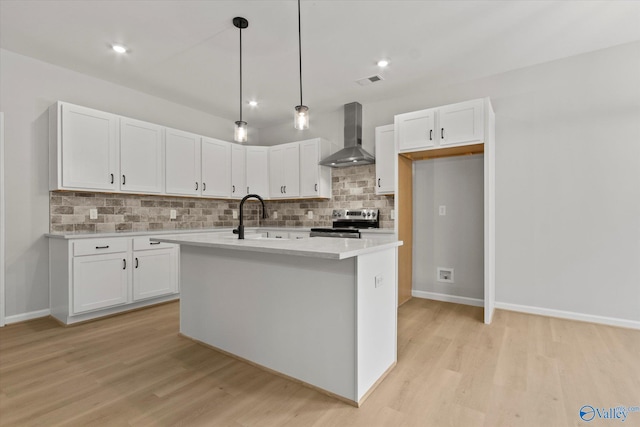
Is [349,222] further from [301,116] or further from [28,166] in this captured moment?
[28,166]

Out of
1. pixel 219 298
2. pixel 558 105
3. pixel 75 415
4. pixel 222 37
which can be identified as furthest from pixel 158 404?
pixel 558 105

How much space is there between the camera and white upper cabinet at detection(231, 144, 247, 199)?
Result: 16.5 feet

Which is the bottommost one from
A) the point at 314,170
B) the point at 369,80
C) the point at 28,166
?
the point at 28,166

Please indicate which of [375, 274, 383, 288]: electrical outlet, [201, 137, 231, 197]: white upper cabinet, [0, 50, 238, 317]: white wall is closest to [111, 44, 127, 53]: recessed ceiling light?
[0, 50, 238, 317]: white wall

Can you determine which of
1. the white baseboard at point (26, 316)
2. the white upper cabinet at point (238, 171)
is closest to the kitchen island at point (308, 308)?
the white baseboard at point (26, 316)

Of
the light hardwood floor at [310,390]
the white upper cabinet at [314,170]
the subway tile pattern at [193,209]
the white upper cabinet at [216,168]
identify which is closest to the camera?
the light hardwood floor at [310,390]

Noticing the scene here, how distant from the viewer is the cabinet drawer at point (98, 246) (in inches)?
123

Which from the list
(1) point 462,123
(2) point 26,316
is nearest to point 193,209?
(2) point 26,316

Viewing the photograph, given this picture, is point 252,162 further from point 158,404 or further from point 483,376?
point 483,376

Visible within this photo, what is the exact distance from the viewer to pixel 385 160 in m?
4.09

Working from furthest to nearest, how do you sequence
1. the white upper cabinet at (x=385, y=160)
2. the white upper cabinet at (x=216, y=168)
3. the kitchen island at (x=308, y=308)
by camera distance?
the white upper cabinet at (x=216, y=168) < the white upper cabinet at (x=385, y=160) < the kitchen island at (x=308, y=308)

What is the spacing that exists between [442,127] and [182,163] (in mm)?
3389

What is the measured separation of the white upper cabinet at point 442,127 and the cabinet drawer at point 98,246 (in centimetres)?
335

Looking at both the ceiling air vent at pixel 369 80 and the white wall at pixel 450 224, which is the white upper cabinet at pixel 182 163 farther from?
the white wall at pixel 450 224
